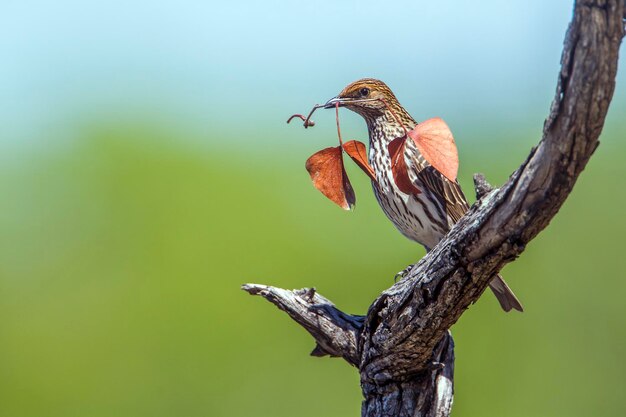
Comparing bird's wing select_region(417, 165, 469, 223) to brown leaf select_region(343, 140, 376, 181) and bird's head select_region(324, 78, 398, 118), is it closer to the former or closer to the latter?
bird's head select_region(324, 78, 398, 118)

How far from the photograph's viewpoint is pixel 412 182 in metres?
4.63

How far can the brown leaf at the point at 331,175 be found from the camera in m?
3.75

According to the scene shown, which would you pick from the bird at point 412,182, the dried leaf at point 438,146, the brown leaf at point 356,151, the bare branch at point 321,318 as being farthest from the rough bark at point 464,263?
the bird at point 412,182

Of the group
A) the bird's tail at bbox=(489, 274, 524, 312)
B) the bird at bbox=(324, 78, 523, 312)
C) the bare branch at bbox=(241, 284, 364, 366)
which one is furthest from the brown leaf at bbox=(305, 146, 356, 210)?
the bird's tail at bbox=(489, 274, 524, 312)

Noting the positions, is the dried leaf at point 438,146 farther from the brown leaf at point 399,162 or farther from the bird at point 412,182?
the bird at point 412,182

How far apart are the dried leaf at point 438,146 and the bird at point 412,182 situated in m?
1.30

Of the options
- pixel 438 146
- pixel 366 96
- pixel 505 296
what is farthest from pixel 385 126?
pixel 438 146

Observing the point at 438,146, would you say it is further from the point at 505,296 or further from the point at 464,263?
the point at 505,296

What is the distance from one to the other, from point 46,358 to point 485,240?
499 centimetres

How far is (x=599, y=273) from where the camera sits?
26.3 feet

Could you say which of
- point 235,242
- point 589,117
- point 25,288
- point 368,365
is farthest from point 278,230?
point 589,117

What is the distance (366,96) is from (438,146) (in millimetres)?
1690

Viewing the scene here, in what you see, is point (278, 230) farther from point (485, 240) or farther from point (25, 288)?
point (485, 240)

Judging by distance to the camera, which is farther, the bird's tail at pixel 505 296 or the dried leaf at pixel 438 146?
the bird's tail at pixel 505 296
